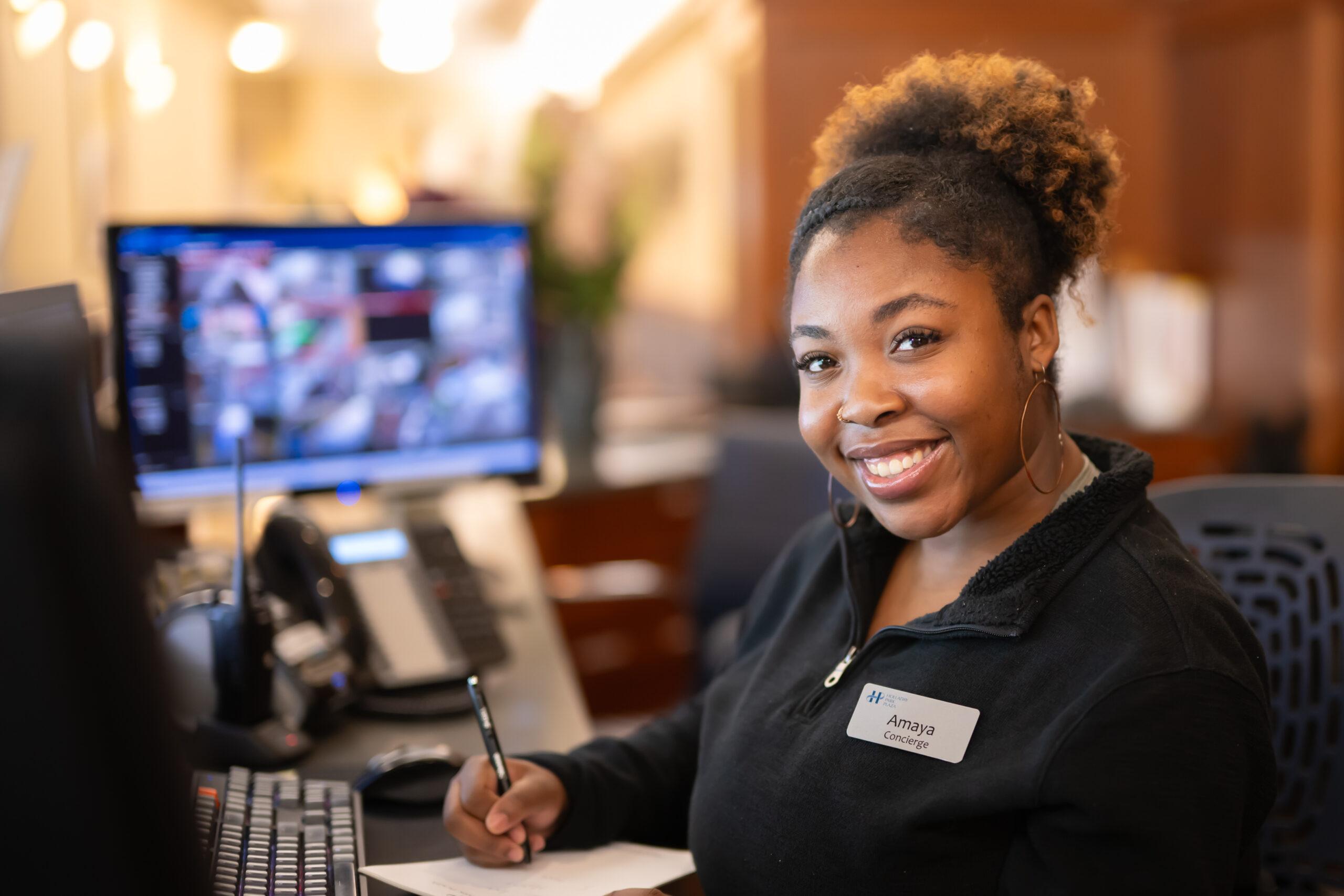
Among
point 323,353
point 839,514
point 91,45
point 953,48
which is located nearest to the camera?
point 839,514

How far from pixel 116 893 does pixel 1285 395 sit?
4.03 metres

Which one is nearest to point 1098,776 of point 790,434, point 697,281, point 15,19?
point 790,434

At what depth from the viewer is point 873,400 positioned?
0.93m

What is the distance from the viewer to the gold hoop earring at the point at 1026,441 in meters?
0.94

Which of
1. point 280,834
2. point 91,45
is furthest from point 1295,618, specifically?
point 91,45

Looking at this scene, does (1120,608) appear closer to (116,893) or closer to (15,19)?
(116,893)

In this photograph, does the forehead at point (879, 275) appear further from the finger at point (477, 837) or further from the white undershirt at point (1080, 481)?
the finger at point (477, 837)

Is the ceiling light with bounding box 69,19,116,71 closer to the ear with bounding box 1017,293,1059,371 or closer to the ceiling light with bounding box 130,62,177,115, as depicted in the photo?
the ceiling light with bounding box 130,62,177,115

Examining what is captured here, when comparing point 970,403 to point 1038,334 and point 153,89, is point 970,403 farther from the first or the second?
point 153,89

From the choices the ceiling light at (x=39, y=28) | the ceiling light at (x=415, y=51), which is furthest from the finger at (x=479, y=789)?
the ceiling light at (x=415, y=51)

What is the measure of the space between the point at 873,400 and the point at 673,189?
14.6 feet

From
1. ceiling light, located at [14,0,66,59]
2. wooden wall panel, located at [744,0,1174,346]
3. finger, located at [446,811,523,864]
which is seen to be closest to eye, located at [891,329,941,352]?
finger, located at [446,811,523,864]

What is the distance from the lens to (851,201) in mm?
957

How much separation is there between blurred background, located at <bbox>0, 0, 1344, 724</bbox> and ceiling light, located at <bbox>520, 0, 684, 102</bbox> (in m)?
0.02
